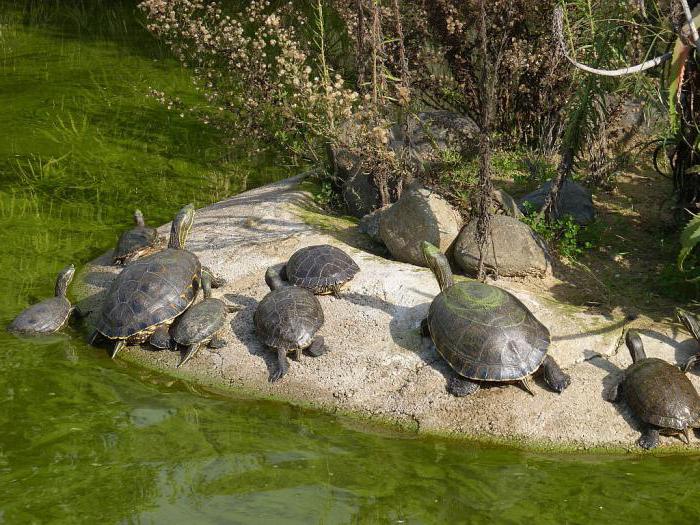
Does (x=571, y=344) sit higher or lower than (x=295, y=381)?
higher

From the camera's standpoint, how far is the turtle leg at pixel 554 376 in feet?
18.6

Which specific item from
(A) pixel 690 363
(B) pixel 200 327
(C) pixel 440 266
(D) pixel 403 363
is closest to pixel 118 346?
(B) pixel 200 327

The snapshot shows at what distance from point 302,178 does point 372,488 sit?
5.36m

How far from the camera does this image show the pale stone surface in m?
5.52

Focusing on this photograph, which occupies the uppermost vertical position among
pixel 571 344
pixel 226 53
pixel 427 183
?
pixel 226 53

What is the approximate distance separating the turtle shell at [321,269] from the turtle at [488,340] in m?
1.05

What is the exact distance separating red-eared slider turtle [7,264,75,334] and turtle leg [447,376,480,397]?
368 centimetres

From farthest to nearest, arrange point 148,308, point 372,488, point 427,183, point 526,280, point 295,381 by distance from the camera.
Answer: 1. point 427,183
2. point 526,280
3. point 148,308
4. point 295,381
5. point 372,488

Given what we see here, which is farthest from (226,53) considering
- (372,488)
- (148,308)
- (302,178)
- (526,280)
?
(372,488)

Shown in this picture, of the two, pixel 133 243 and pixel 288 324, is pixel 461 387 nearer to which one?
pixel 288 324

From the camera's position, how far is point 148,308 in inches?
253

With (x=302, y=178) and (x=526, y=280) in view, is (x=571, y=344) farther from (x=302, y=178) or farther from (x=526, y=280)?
(x=302, y=178)

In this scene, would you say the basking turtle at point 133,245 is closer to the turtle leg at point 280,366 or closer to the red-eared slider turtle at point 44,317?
the red-eared slider turtle at point 44,317

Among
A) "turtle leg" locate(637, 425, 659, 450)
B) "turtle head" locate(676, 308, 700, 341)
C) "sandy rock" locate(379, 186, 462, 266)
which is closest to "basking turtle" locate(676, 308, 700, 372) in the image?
"turtle head" locate(676, 308, 700, 341)
